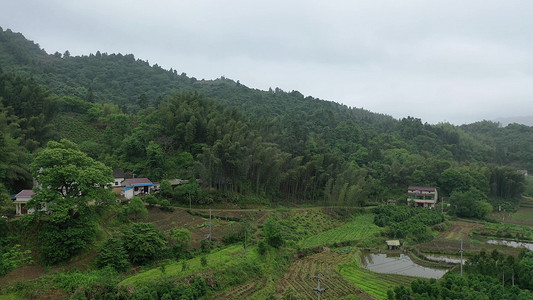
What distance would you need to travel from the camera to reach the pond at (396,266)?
24.2m

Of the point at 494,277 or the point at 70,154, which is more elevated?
the point at 70,154

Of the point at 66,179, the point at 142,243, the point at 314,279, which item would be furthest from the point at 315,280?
the point at 66,179

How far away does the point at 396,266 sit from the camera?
25.7 m

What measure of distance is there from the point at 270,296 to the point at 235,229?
9.21 m

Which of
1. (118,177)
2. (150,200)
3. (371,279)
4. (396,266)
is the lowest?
(396,266)

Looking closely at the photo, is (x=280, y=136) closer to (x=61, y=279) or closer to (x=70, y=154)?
(x=70, y=154)

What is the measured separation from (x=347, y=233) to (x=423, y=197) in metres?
19.0

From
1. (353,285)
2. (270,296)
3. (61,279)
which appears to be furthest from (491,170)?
(61,279)

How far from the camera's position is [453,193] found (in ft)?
145

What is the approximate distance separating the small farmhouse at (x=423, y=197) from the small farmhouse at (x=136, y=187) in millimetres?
33786

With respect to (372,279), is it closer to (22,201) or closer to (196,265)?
(196,265)

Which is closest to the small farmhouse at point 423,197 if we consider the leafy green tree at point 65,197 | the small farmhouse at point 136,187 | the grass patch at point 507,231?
the grass patch at point 507,231

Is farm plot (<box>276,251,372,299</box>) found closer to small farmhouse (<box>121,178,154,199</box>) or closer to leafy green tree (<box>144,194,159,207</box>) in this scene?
leafy green tree (<box>144,194,159,207</box>)

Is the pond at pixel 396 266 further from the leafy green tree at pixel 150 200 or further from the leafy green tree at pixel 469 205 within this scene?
the leafy green tree at pixel 469 205
